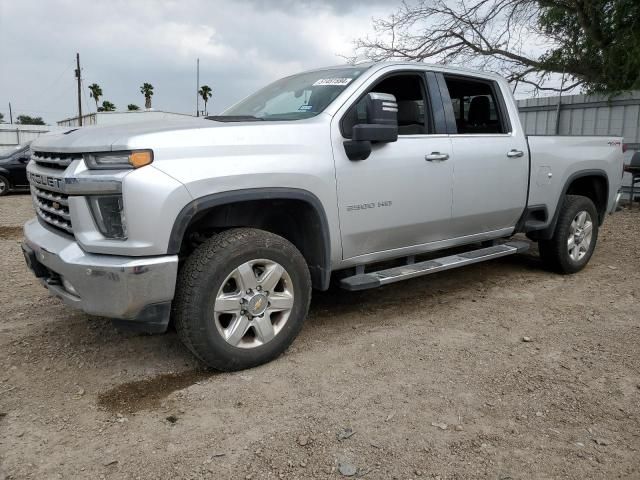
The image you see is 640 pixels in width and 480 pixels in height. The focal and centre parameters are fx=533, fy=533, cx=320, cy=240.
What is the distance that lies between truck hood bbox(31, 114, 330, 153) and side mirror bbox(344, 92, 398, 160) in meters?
0.33

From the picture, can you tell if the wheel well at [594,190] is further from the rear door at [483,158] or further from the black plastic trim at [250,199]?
the black plastic trim at [250,199]

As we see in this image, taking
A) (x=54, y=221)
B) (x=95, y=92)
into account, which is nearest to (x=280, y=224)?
(x=54, y=221)

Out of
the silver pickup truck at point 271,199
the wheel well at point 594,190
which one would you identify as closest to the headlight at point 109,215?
the silver pickup truck at point 271,199

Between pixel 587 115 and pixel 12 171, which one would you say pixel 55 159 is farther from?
pixel 12 171

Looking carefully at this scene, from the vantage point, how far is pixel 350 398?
2908 millimetres

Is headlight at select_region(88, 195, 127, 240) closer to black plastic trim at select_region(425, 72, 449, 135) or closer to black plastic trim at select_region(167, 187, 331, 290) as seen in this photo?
black plastic trim at select_region(167, 187, 331, 290)

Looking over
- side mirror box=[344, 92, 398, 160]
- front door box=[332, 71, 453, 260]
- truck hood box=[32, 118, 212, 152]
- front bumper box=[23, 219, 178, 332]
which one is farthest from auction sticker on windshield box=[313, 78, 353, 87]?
front bumper box=[23, 219, 178, 332]

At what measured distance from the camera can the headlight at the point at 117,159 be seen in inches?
107

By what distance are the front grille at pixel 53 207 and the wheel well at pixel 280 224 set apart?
0.65m

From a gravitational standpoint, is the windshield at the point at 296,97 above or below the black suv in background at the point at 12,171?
above

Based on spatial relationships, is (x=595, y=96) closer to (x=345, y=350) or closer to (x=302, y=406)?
(x=345, y=350)

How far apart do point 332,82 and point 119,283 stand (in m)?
2.09

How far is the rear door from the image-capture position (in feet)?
14.0

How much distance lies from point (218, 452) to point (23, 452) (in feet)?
2.92
